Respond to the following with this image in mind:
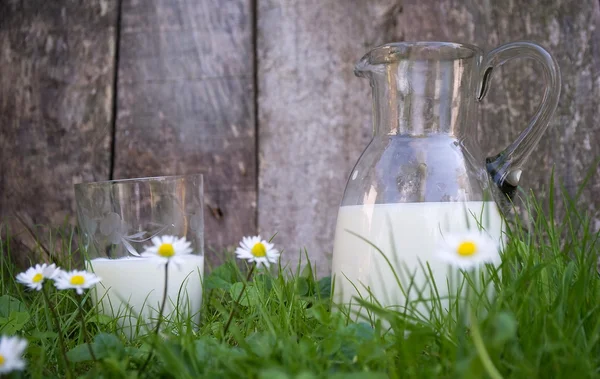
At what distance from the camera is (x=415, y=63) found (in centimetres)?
81

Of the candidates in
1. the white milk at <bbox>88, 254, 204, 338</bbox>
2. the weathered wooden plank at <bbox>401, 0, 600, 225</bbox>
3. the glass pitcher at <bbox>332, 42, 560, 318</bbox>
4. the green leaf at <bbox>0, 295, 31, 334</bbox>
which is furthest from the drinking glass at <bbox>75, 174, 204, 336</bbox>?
the weathered wooden plank at <bbox>401, 0, 600, 225</bbox>

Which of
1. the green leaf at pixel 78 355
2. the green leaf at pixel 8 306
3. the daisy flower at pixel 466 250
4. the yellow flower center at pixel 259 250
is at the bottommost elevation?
the green leaf at pixel 8 306

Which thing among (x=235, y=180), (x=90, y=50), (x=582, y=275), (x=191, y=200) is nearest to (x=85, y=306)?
(x=191, y=200)

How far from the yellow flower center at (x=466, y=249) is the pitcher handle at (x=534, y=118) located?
42 cm

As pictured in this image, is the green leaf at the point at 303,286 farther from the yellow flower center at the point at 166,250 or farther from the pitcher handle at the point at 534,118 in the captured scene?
the yellow flower center at the point at 166,250

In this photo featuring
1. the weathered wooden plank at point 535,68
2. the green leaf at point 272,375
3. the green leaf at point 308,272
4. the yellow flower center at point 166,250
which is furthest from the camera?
the weathered wooden plank at point 535,68

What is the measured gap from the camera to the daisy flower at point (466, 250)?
45 cm

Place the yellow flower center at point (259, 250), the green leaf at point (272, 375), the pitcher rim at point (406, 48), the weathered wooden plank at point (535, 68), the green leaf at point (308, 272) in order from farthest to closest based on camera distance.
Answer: the weathered wooden plank at point (535, 68) → the green leaf at point (308, 272) → the pitcher rim at point (406, 48) → the yellow flower center at point (259, 250) → the green leaf at point (272, 375)

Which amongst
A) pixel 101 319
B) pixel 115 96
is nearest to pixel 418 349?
pixel 101 319

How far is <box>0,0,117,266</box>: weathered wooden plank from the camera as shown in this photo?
4.37 ft

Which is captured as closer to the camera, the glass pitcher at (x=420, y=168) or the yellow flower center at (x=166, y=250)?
the yellow flower center at (x=166, y=250)

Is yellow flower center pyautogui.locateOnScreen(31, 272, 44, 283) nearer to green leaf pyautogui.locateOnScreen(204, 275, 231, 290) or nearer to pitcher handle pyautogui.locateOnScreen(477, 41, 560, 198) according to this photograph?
green leaf pyautogui.locateOnScreen(204, 275, 231, 290)

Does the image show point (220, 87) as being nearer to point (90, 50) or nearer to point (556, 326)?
point (90, 50)

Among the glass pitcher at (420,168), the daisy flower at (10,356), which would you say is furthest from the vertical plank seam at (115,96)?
the daisy flower at (10,356)
